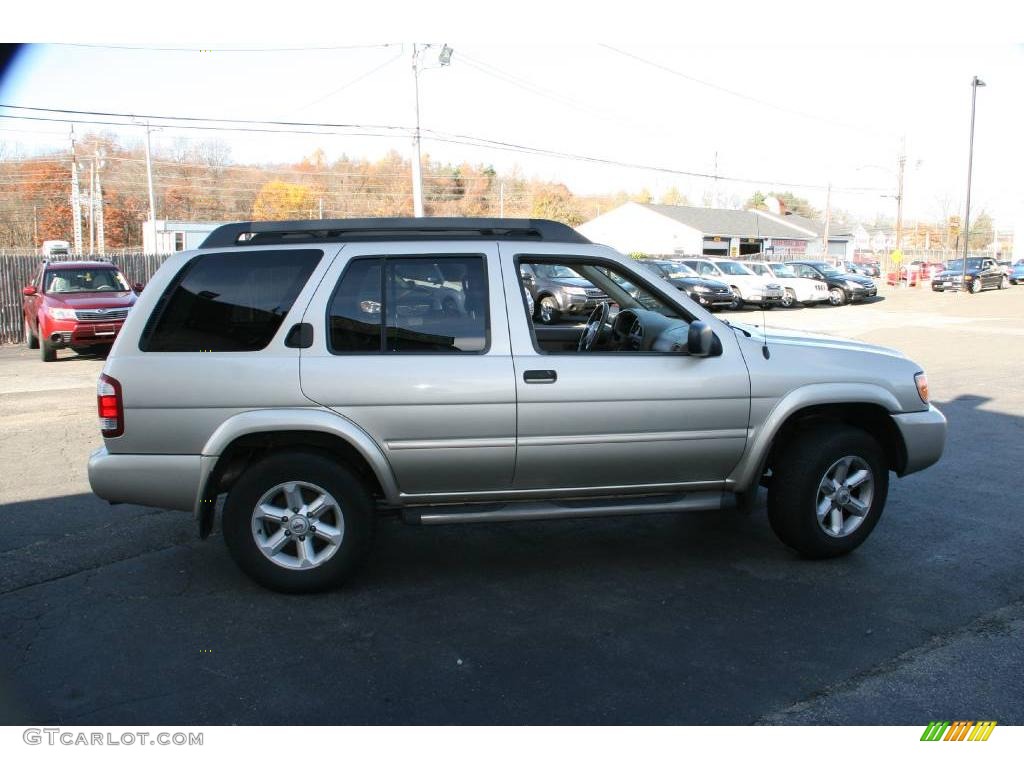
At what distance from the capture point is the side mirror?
475 cm

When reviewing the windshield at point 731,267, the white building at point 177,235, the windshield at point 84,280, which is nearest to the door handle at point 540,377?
the windshield at point 84,280

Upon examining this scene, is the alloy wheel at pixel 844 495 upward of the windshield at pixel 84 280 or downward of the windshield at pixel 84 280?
downward

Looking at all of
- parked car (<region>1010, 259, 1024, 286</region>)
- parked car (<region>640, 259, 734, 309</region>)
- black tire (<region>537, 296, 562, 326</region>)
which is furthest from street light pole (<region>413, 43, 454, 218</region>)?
parked car (<region>1010, 259, 1024, 286</region>)

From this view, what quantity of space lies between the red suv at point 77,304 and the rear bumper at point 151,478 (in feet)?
35.7

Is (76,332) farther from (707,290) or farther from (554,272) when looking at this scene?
(707,290)

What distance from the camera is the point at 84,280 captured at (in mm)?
16344

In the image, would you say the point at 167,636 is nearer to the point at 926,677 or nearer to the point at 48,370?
the point at 926,677

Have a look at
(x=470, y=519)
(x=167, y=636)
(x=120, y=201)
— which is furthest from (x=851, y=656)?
(x=120, y=201)

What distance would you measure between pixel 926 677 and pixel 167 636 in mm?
3594

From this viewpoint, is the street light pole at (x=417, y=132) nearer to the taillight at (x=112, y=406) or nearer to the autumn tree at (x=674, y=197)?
the taillight at (x=112, y=406)

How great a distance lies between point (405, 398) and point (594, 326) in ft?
5.88

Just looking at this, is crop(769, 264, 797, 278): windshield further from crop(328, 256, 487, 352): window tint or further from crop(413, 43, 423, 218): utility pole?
crop(328, 256, 487, 352): window tint

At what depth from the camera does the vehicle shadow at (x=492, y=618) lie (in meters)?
3.61

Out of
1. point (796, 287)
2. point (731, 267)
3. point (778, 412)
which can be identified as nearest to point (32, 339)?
point (778, 412)
